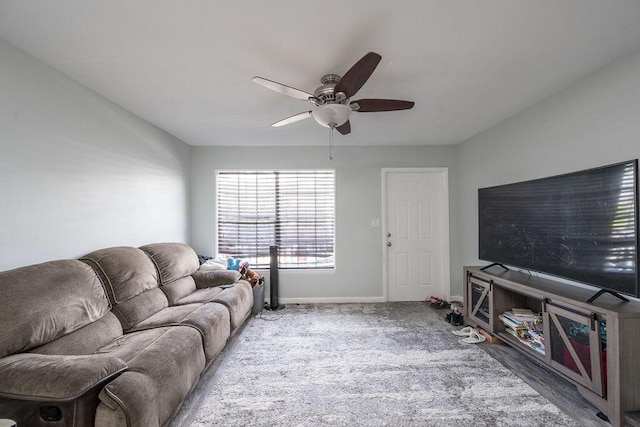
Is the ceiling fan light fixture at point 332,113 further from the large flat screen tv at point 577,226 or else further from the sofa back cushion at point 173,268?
the sofa back cushion at point 173,268

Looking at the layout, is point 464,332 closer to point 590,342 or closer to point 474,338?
point 474,338

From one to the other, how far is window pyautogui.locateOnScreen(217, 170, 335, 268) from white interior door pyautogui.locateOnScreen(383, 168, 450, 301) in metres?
0.94

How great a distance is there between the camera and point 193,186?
12.6 feet

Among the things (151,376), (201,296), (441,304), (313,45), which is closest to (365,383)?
(151,376)

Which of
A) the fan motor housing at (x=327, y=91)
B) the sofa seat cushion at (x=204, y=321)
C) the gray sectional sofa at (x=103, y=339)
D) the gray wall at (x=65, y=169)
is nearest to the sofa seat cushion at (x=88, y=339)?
Result: the gray sectional sofa at (x=103, y=339)

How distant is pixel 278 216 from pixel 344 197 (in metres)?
1.08

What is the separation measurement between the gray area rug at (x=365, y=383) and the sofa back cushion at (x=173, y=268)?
0.81m

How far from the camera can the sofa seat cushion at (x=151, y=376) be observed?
1162 millimetres

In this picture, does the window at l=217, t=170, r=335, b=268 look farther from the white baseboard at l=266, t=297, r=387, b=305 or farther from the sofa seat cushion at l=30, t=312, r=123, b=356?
the sofa seat cushion at l=30, t=312, r=123, b=356

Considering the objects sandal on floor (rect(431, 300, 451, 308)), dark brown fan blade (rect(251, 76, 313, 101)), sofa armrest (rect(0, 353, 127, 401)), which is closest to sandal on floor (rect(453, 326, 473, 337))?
sandal on floor (rect(431, 300, 451, 308))

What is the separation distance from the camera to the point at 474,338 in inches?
103

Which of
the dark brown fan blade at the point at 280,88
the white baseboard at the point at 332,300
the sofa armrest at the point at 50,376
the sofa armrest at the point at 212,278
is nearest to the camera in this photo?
the sofa armrest at the point at 50,376

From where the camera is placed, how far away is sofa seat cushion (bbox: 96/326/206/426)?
1162 mm

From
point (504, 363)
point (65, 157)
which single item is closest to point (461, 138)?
point (504, 363)
